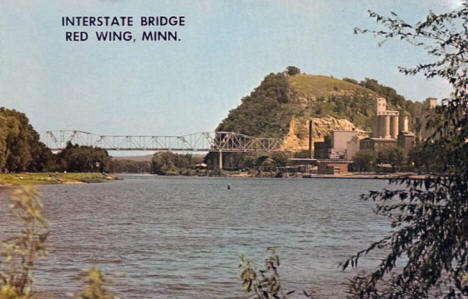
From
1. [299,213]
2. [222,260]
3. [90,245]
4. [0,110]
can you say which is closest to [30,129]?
[0,110]

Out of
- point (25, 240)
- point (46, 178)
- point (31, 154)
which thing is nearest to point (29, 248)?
point (25, 240)

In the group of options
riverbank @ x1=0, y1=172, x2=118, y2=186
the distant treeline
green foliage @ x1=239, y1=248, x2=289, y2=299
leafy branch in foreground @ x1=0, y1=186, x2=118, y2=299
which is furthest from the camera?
riverbank @ x1=0, y1=172, x2=118, y2=186

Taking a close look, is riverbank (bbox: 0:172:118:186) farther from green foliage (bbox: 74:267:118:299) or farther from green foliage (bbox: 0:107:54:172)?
green foliage (bbox: 74:267:118:299)

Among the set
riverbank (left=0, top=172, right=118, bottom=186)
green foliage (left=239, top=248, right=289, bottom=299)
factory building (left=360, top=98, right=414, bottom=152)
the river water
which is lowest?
the river water

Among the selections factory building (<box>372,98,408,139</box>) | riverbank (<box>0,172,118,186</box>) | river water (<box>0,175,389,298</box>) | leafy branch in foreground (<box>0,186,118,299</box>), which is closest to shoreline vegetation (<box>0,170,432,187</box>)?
riverbank (<box>0,172,118,186</box>)

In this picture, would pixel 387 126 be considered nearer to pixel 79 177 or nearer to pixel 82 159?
pixel 82 159

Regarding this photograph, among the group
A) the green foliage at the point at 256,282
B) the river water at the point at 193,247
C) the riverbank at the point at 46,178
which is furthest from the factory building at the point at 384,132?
the green foliage at the point at 256,282
